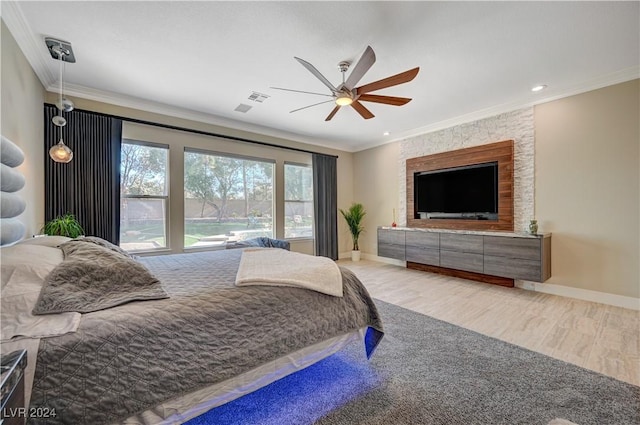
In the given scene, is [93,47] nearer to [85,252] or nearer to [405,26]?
[85,252]

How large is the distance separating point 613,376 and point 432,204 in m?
3.43

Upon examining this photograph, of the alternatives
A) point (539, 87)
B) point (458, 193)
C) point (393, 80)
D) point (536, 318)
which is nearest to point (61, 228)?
point (393, 80)

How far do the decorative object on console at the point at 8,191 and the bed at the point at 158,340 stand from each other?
206 mm

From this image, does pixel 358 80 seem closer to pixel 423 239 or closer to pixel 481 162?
pixel 481 162

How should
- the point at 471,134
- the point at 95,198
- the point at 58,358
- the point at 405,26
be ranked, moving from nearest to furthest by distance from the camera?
the point at 58,358
the point at 405,26
the point at 95,198
the point at 471,134

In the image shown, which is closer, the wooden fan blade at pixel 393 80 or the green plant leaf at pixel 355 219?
the wooden fan blade at pixel 393 80

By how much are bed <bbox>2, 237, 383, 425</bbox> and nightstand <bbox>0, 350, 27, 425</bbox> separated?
0.88 ft

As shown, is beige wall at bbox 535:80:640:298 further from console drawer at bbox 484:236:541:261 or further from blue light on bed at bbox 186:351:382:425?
blue light on bed at bbox 186:351:382:425

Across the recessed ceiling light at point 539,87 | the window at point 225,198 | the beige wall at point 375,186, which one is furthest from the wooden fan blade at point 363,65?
the beige wall at point 375,186

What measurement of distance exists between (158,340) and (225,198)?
12.3ft

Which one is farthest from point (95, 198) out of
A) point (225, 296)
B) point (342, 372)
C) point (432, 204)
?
point (432, 204)

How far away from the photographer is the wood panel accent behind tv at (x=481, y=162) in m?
4.11

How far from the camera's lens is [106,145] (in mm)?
3484

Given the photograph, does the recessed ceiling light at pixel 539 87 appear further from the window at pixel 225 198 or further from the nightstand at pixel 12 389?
the nightstand at pixel 12 389
